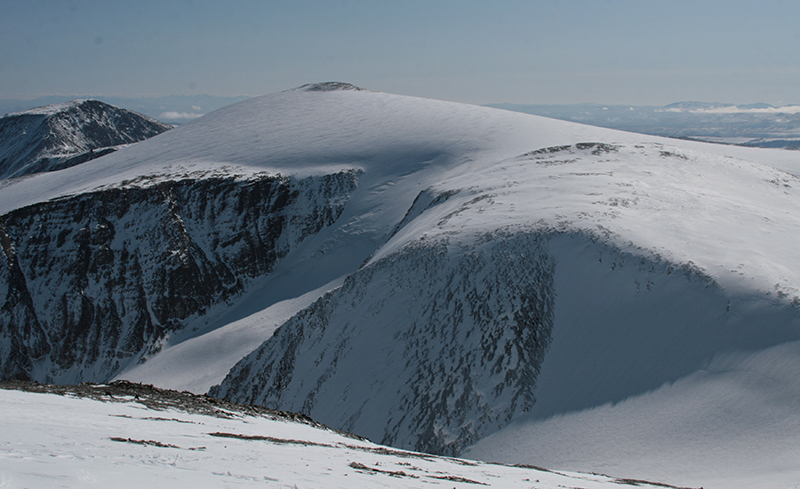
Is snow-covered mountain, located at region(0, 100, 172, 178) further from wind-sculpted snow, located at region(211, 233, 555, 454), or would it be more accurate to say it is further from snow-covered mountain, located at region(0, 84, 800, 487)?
wind-sculpted snow, located at region(211, 233, 555, 454)

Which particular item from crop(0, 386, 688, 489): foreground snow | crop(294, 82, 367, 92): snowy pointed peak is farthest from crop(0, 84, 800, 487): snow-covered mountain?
crop(294, 82, 367, 92): snowy pointed peak

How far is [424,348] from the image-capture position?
21938 mm

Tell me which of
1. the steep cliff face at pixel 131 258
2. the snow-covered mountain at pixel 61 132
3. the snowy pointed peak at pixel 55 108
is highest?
the snowy pointed peak at pixel 55 108

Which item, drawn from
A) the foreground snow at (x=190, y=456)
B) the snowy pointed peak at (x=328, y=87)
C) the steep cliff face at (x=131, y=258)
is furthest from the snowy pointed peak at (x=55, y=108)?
the foreground snow at (x=190, y=456)

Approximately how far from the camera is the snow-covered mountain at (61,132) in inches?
5197

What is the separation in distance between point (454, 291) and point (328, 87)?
248 ft

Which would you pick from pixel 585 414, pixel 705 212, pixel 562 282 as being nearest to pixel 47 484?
pixel 585 414

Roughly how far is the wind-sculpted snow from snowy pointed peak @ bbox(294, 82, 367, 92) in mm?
68620

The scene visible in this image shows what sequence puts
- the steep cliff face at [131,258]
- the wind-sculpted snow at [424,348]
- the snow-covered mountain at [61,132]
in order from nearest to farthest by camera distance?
the wind-sculpted snow at [424,348] → the steep cliff face at [131,258] → the snow-covered mountain at [61,132]

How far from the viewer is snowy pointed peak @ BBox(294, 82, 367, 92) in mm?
88944

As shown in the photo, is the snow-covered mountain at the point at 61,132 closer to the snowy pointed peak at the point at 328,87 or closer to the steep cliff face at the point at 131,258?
the snowy pointed peak at the point at 328,87

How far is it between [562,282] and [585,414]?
648 cm

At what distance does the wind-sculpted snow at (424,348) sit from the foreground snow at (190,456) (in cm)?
490

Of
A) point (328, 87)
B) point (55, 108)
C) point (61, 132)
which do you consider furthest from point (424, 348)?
point (55, 108)
